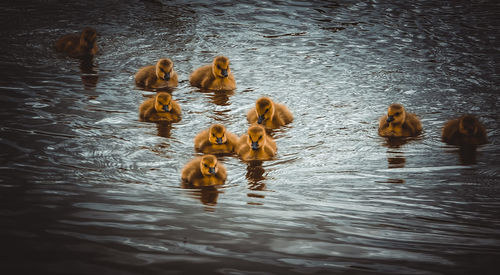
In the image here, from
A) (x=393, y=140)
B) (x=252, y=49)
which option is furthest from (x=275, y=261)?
(x=252, y=49)

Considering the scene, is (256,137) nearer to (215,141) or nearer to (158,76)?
(215,141)

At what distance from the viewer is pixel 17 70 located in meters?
7.90

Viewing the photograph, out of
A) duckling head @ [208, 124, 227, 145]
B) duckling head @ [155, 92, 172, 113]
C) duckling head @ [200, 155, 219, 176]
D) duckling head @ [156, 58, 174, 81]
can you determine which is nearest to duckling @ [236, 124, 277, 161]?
duckling head @ [208, 124, 227, 145]

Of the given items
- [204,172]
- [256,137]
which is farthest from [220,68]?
[204,172]

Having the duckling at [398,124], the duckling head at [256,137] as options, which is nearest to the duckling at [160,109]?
the duckling head at [256,137]

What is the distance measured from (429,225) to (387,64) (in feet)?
15.4

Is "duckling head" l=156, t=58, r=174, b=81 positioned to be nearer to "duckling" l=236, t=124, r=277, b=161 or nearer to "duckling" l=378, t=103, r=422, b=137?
"duckling" l=236, t=124, r=277, b=161

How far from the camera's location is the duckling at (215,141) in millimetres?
5609

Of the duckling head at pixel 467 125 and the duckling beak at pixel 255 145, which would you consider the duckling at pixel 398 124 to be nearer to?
the duckling head at pixel 467 125

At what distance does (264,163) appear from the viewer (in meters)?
5.59

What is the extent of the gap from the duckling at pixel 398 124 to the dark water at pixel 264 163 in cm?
11

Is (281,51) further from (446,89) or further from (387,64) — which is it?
(446,89)

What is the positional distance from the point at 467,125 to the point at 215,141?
2231mm

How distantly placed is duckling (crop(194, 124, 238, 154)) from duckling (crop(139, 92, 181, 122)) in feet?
2.19
